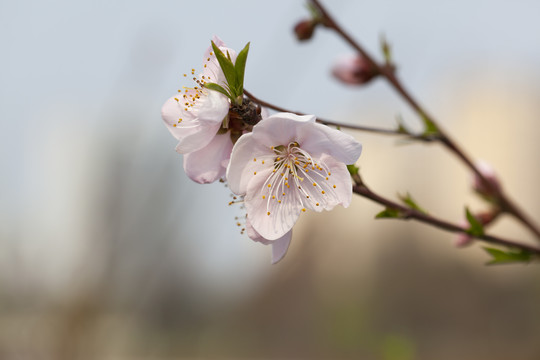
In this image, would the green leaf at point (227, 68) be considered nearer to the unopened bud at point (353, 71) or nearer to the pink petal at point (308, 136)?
the pink petal at point (308, 136)

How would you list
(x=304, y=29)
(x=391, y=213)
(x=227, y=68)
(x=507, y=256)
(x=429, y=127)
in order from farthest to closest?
(x=304, y=29) → (x=429, y=127) → (x=507, y=256) → (x=391, y=213) → (x=227, y=68)

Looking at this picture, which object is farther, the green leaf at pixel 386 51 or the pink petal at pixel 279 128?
the green leaf at pixel 386 51

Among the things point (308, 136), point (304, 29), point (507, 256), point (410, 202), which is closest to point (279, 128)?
point (308, 136)

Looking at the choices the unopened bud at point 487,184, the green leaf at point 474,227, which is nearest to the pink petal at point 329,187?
the green leaf at point 474,227

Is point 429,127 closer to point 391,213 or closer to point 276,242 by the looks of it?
point 391,213

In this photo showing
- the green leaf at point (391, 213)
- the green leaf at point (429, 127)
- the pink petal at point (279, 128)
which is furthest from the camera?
the green leaf at point (429, 127)

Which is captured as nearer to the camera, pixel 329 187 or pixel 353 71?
pixel 329 187

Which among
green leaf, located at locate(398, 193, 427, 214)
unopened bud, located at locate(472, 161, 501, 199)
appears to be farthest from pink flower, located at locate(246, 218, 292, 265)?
unopened bud, located at locate(472, 161, 501, 199)
